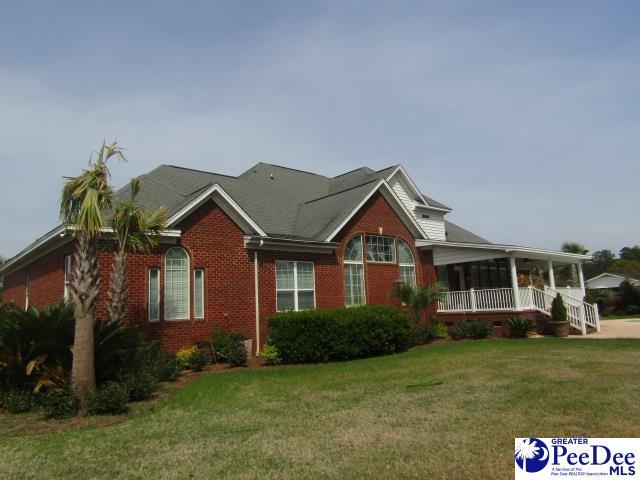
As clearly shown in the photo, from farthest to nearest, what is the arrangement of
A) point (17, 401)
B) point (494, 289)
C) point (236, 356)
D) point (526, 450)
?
point (494, 289) → point (236, 356) → point (17, 401) → point (526, 450)

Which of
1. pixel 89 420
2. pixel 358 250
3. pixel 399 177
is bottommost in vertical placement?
pixel 89 420

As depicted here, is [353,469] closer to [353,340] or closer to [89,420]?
[89,420]

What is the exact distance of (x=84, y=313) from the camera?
884 cm

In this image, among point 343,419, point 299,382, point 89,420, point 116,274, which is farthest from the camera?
point 116,274

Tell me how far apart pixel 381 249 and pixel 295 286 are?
4572 mm

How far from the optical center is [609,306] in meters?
40.5

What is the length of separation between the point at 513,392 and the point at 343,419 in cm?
318

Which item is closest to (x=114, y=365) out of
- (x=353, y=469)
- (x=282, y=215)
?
(x=353, y=469)

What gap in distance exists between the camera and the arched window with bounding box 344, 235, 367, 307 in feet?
60.0

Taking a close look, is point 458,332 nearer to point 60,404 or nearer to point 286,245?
point 286,245

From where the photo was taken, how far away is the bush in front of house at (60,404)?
8.15 meters

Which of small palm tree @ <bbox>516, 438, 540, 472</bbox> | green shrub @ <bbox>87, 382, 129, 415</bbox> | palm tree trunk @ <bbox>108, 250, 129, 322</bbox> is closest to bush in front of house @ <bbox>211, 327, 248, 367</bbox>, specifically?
palm tree trunk @ <bbox>108, 250, 129, 322</bbox>

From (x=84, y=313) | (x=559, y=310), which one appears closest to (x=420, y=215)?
(x=559, y=310)

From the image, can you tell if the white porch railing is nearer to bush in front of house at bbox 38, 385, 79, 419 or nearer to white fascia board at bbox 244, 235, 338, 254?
white fascia board at bbox 244, 235, 338, 254
